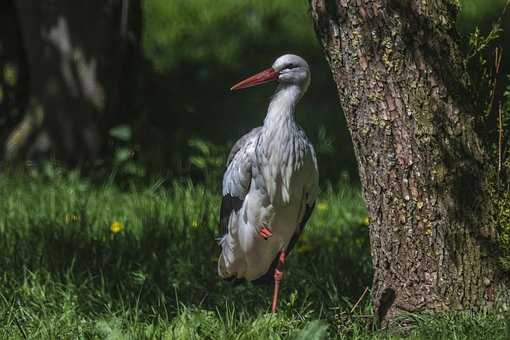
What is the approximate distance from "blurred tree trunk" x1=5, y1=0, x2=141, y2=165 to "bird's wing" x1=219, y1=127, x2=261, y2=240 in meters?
2.19

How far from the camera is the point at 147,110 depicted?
26.3 feet

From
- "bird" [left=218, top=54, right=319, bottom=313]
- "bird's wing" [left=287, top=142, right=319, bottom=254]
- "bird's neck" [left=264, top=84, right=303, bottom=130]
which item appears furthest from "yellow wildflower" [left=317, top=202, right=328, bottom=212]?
"bird's neck" [left=264, top=84, right=303, bottom=130]

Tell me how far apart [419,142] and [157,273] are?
5.73 ft

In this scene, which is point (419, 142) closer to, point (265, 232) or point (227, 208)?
point (265, 232)

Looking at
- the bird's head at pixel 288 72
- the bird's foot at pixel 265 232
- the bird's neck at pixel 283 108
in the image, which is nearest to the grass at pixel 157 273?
the bird's foot at pixel 265 232

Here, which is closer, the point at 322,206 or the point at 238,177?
the point at 238,177

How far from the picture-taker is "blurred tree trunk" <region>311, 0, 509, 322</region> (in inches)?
163

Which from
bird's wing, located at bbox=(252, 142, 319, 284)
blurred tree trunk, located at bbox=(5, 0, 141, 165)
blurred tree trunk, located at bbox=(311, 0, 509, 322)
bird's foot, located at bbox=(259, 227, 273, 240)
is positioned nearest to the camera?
blurred tree trunk, located at bbox=(311, 0, 509, 322)

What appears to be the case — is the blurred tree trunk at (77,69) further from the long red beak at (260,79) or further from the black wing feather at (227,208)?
the long red beak at (260,79)

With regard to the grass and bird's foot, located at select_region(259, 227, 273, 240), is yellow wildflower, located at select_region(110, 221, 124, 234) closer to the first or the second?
the grass

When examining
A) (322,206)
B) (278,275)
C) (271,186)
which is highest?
(271,186)

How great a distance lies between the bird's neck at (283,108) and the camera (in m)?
5.03

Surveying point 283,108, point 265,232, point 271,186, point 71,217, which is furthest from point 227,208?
point 71,217

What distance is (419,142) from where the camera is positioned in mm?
4164
